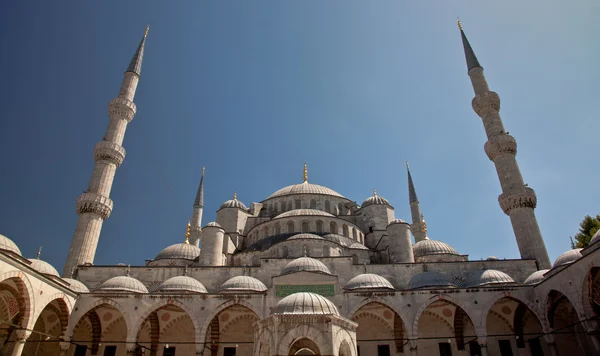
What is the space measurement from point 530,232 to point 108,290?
17.3 meters

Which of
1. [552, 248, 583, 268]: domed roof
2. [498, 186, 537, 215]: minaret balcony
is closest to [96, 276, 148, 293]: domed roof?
[552, 248, 583, 268]: domed roof

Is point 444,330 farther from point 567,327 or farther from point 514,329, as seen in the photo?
point 567,327

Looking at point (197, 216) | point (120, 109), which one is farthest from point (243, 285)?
point (197, 216)

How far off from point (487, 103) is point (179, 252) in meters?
17.7

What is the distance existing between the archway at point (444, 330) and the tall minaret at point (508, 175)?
465cm

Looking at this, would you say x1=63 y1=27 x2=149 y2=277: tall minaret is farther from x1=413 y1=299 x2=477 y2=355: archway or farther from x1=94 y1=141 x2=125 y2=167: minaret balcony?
x1=413 y1=299 x2=477 y2=355: archway

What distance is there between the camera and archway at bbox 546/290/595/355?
43.9ft

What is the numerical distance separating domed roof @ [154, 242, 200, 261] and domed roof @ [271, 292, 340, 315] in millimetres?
13929

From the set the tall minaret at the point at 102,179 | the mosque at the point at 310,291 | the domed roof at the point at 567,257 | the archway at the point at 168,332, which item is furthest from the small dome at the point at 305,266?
the tall minaret at the point at 102,179

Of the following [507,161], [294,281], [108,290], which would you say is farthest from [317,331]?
[507,161]

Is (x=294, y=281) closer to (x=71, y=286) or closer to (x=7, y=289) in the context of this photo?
(x=71, y=286)

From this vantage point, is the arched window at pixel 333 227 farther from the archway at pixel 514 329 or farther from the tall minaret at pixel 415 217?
the archway at pixel 514 329

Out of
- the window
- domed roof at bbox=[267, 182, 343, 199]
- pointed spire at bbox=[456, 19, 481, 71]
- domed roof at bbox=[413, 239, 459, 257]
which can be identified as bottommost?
the window

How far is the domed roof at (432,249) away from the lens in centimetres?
1922
